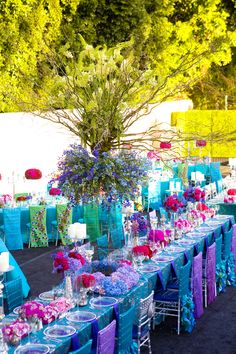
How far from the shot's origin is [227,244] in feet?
34.5

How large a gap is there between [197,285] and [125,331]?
2528 millimetres

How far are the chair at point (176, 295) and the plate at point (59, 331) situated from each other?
2304mm

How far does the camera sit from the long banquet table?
620cm

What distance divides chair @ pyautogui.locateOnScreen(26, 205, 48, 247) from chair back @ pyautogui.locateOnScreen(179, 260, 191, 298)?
4999 millimetres

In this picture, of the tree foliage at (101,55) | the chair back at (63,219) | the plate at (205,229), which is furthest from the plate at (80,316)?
the chair back at (63,219)

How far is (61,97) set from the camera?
7348 mm

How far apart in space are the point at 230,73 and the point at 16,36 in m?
16.2

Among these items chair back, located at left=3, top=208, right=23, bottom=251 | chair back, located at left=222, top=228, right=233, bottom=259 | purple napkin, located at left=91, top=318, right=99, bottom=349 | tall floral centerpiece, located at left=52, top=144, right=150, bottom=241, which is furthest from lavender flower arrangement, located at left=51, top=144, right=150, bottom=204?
chair back, located at left=3, top=208, right=23, bottom=251

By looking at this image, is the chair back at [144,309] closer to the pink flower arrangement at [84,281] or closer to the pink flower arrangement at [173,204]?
the pink flower arrangement at [84,281]

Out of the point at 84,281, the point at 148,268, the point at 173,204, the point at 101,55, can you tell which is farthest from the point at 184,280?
the point at 101,55

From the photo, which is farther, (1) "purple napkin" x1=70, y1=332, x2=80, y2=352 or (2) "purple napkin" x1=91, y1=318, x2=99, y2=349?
(2) "purple napkin" x1=91, y1=318, x2=99, y2=349

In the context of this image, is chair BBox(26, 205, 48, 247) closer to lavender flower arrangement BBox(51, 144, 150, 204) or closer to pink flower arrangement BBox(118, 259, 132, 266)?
lavender flower arrangement BBox(51, 144, 150, 204)

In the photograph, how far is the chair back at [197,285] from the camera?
8.81 m

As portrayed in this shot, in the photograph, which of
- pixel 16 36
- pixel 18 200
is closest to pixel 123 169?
pixel 18 200
